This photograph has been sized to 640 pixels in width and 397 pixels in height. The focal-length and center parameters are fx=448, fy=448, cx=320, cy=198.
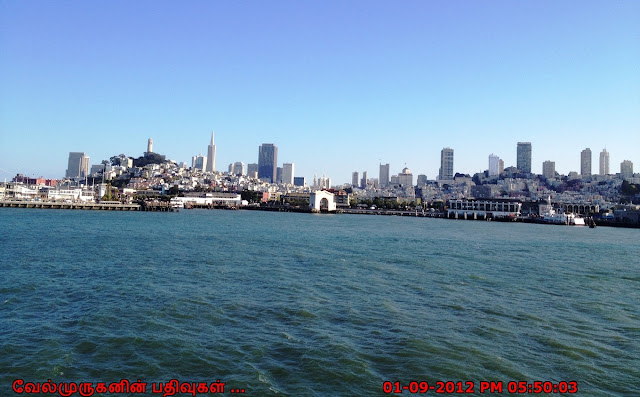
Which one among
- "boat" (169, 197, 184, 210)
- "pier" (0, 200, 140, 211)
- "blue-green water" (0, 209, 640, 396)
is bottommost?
"blue-green water" (0, 209, 640, 396)

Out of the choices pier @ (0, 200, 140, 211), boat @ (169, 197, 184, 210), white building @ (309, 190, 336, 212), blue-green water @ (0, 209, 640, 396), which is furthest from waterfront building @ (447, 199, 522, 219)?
blue-green water @ (0, 209, 640, 396)

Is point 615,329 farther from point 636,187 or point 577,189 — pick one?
point 577,189

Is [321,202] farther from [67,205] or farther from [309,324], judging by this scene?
[309,324]

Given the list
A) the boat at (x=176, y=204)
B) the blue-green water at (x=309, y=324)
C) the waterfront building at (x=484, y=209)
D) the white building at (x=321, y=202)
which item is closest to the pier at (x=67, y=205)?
the boat at (x=176, y=204)

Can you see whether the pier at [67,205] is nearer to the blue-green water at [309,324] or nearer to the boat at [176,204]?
the boat at [176,204]

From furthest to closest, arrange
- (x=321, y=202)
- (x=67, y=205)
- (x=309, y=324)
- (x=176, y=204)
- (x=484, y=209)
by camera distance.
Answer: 1. (x=321, y=202)
2. (x=484, y=209)
3. (x=176, y=204)
4. (x=67, y=205)
5. (x=309, y=324)

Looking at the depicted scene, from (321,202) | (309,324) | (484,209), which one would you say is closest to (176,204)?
(321,202)

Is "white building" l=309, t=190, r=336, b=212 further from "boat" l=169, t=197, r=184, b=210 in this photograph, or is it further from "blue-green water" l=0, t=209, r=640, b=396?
"blue-green water" l=0, t=209, r=640, b=396

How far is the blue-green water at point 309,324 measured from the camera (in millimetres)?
6418

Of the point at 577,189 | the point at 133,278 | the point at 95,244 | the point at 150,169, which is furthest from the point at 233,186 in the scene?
the point at 133,278

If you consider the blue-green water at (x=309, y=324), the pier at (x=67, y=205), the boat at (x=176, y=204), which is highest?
the boat at (x=176, y=204)

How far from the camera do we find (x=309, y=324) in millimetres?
8664

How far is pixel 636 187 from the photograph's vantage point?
11625 centimetres

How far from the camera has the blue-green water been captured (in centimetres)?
642
